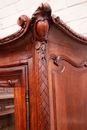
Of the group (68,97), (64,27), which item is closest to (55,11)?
(64,27)

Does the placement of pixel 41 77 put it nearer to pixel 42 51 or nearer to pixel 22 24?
pixel 42 51

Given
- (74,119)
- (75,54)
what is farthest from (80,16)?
(74,119)

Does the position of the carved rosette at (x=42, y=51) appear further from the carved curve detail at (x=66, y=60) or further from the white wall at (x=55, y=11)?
the white wall at (x=55, y=11)

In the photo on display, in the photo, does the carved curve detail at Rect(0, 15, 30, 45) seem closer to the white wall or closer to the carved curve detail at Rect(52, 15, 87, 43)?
the carved curve detail at Rect(52, 15, 87, 43)

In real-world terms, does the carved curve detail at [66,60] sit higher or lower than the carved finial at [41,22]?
lower

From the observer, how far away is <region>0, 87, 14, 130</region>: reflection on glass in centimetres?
59

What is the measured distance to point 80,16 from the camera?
3.59 feet

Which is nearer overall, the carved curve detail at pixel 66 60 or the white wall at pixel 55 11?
the carved curve detail at pixel 66 60

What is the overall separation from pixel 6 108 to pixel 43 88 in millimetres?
214

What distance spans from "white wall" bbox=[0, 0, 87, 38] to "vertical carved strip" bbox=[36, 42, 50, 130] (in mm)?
627

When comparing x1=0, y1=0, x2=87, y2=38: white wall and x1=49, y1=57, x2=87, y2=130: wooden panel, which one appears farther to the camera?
x1=0, y1=0, x2=87, y2=38: white wall

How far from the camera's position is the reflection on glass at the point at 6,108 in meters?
0.59

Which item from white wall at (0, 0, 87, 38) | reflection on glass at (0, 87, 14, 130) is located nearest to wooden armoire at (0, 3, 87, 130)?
reflection on glass at (0, 87, 14, 130)

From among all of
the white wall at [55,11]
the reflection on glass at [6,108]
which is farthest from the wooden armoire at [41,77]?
the white wall at [55,11]
